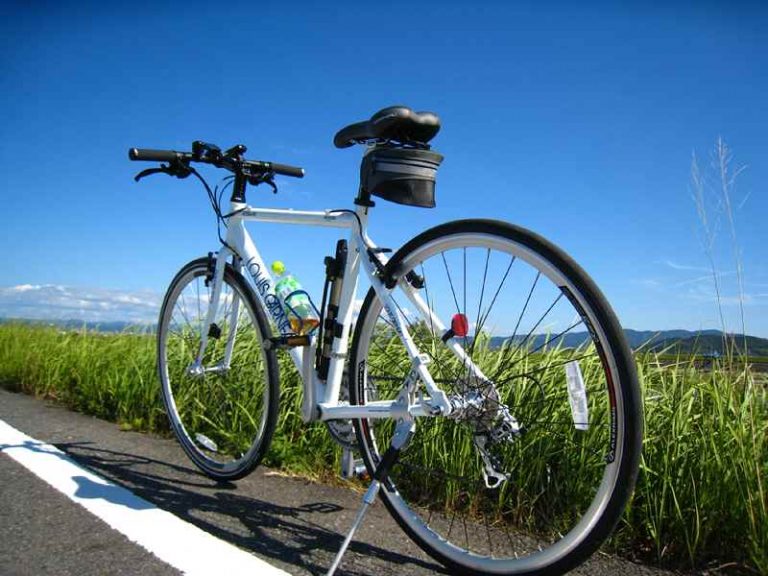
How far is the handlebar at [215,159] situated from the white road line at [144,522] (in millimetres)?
1651

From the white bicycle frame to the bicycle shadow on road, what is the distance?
44cm

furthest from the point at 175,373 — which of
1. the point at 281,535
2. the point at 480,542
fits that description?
the point at 480,542

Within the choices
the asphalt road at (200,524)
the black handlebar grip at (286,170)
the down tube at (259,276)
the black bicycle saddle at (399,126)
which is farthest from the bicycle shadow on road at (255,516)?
the black handlebar grip at (286,170)

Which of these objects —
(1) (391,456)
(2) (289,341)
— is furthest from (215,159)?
(1) (391,456)

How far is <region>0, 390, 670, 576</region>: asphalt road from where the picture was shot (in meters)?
2.06

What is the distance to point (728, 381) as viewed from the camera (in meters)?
2.65

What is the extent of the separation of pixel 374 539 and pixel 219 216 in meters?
2.03

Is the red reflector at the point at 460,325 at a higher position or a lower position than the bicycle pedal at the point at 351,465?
higher

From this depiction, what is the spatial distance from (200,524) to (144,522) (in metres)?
0.22

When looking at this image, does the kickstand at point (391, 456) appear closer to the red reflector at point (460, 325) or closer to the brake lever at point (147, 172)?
the red reflector at point (460, 325)

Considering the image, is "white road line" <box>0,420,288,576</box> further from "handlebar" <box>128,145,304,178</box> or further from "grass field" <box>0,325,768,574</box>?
"handlebar" <box>128,145,304,178</box>

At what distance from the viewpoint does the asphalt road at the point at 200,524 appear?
2.06 meters

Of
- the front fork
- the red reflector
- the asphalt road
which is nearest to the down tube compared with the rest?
the front fork

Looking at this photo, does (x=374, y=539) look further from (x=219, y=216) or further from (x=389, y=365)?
(x=219, y=216)
